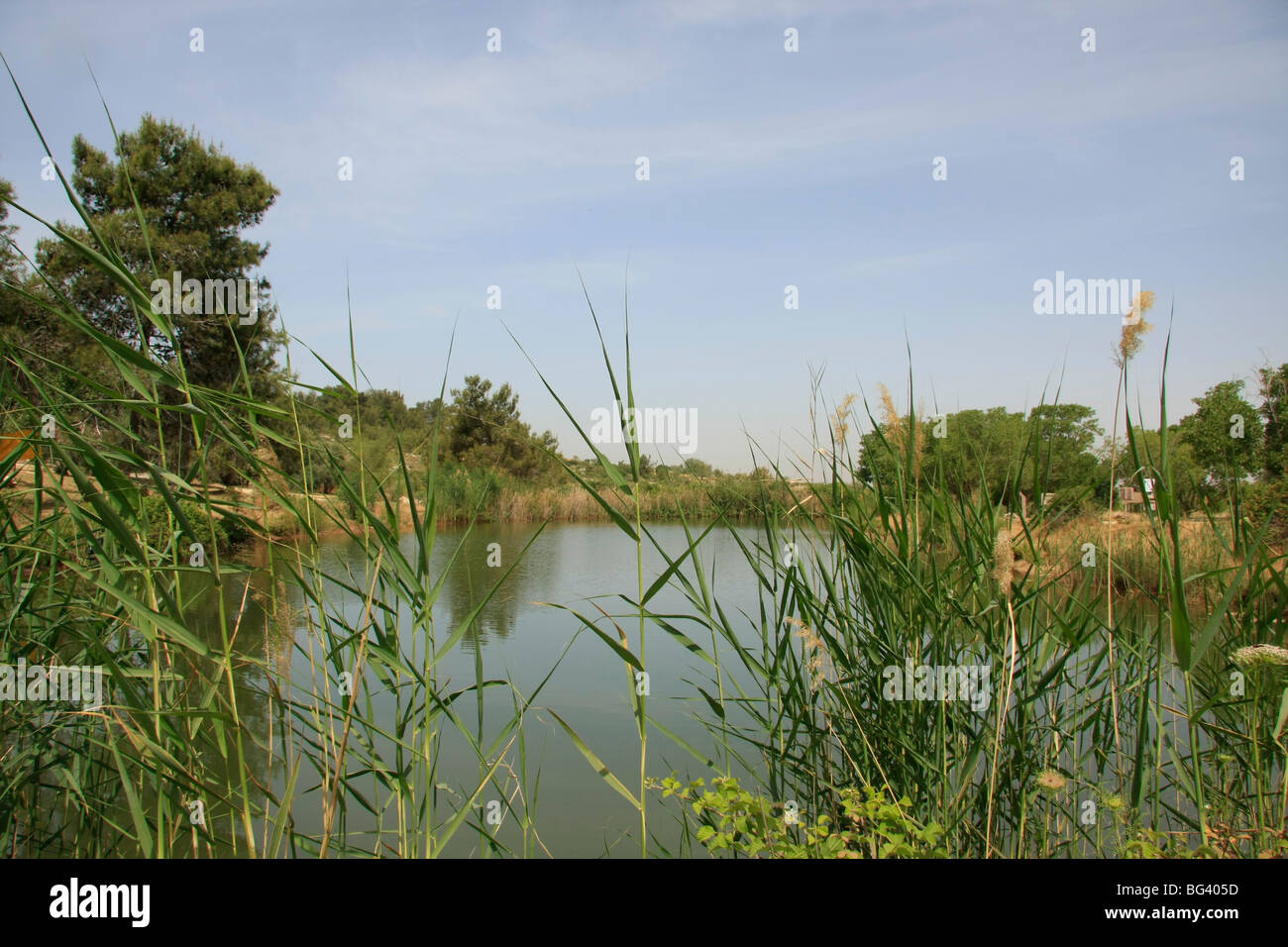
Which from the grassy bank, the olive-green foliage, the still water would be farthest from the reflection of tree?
the olive-green foliage

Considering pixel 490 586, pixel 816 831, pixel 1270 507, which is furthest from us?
pixel 490 586

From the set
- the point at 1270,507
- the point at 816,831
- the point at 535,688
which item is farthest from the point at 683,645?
the point at 1270,507

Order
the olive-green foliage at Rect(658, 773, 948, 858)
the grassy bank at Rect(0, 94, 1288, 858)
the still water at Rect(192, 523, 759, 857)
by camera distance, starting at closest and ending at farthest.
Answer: the grassy bank at Rect(0, 94, 1288, 858), the olive-green foliage at Rect(658, 773, 948, 858), the still water at Rect(192, 523, 759, 857)

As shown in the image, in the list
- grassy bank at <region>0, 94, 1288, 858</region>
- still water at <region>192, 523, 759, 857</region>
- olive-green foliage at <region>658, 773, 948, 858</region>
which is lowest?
still water at <region>192, 523, 759, 857</region>

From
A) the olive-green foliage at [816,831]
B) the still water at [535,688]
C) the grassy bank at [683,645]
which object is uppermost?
the grassy bank at [683,645]

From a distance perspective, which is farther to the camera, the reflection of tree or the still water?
the reflection of tree

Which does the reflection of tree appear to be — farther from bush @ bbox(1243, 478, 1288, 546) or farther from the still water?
bush @ bbox(1243, 478, 1288, 546)

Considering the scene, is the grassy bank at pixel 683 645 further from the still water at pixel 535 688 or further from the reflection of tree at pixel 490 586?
the reflection of tree at pixel 490 586

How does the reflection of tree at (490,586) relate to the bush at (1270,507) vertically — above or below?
below

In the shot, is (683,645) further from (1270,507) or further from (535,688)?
(1270,507)

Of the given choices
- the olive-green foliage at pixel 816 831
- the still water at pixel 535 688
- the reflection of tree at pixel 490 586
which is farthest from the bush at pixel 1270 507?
the reflection of tree at pixel 490 586

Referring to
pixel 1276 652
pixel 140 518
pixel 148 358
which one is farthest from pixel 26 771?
pixel 1276 652

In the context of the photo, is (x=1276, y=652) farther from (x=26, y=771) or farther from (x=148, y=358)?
(x=26, y=771)

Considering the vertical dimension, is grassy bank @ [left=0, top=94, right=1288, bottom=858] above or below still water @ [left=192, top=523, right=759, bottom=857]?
above
